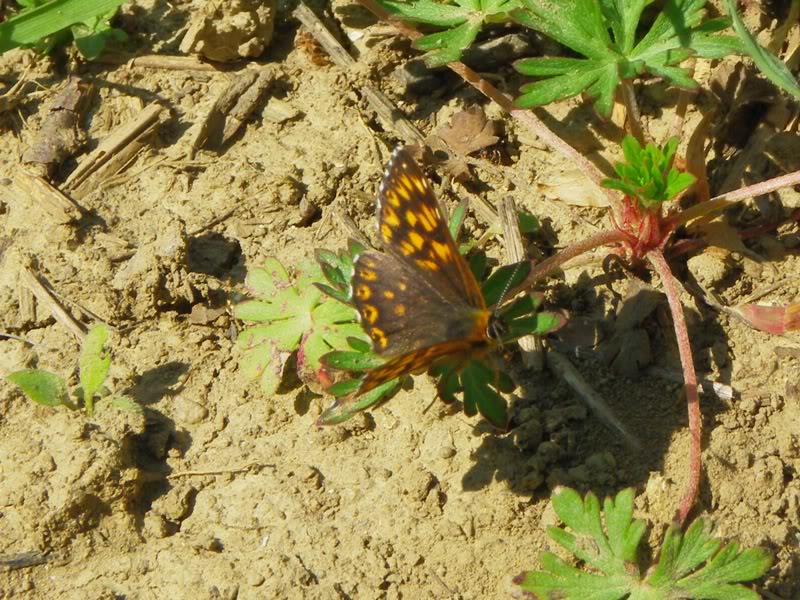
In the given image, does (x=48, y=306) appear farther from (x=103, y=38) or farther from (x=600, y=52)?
(x=600, y=52)

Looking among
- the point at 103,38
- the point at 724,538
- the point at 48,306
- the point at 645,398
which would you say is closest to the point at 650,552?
the point at 724,538

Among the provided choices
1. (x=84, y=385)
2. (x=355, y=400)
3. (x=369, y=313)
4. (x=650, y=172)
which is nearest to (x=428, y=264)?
(x=369, y=313)

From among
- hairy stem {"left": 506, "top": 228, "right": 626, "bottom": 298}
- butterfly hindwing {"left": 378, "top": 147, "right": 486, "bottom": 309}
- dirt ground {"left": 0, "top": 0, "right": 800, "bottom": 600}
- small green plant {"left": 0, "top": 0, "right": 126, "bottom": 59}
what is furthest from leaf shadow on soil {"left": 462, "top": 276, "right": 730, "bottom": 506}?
small green plant {"left": 0, "top": 0, "right": 126, "bottom": 59}

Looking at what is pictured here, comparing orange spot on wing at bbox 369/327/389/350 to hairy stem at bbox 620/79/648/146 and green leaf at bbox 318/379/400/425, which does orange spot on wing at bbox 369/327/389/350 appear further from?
hairy stem at bbox 620/79/648/146

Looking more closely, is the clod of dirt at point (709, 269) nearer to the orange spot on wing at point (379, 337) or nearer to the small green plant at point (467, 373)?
the small green plant at point (467, 373)

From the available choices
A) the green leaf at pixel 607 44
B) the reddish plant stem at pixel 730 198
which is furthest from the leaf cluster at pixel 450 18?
the reddish plant stem at pixel 730 198

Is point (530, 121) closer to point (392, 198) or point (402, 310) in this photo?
point (392, 198)

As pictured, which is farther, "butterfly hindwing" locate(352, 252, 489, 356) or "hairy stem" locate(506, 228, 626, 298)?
"hairy stem" locate(506, 228, 626, 298)
